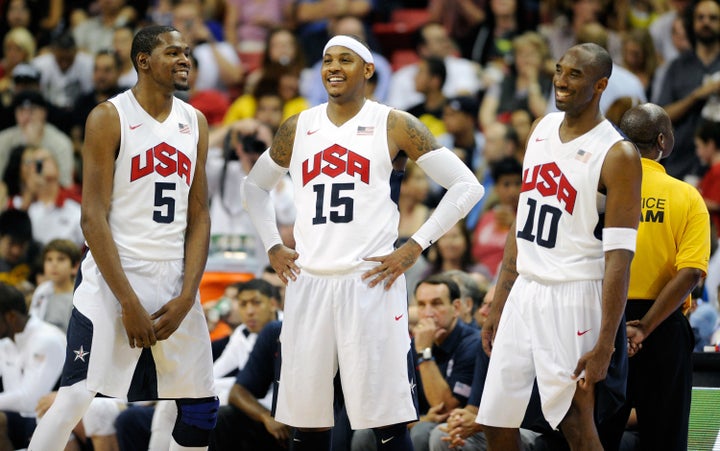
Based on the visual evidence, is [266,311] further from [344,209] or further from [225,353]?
[344,209]

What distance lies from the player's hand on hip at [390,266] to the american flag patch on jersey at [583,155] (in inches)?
39.2

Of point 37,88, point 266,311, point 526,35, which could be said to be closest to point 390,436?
point 266,311

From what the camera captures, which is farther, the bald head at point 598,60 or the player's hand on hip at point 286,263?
the player's hand on hip at point 286,263

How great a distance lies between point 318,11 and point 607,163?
9.10m

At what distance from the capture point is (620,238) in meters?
5.53

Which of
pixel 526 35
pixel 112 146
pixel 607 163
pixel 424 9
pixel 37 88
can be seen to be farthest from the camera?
pixel 424 9

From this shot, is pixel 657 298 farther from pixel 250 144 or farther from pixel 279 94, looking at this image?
pixel 279 94

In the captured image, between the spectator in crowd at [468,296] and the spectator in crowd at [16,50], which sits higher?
the spectator in crowd at [16,50]

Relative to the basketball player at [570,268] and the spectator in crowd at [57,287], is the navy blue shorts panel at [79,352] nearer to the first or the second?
the basketball player at [570,268]

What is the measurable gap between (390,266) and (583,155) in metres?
1.13

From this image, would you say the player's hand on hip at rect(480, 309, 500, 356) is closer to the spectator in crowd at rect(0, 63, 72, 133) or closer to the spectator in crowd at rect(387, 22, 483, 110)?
the spectator in crowd at rect(387, 22, 483, 110)

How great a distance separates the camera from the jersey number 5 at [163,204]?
6.16m

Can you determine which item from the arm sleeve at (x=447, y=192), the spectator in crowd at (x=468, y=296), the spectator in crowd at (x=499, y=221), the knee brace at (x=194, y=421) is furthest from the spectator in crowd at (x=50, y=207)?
the arm sleeve at (x=447, y=192)

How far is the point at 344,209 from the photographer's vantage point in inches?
241
